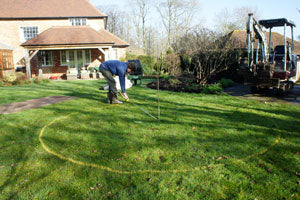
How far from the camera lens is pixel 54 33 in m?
20.6

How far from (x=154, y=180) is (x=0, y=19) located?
2543cm

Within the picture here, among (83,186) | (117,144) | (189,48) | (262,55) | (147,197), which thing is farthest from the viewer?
(189,48)

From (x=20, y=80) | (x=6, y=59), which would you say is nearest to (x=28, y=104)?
(x=20, y=80)

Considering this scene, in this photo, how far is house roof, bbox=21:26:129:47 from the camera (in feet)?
62.6

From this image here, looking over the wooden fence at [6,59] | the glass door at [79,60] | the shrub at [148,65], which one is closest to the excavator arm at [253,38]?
the shrub at [148,65]

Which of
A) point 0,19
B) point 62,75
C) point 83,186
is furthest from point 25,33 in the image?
point 83,186

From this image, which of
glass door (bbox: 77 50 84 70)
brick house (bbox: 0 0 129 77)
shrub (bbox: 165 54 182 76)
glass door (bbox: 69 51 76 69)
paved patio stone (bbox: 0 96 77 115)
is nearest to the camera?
paved patio stone (bbox: 0 96 77 115)

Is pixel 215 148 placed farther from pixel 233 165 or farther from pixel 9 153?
pixel 9 153

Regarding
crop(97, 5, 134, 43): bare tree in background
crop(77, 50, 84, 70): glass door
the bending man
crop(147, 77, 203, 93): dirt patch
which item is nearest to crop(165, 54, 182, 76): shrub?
crop(147, 77, 203, 93): dirt patch

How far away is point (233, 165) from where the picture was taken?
389 cm

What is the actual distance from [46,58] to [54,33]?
268cm

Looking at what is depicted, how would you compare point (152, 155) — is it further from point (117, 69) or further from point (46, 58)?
point (46, 58)

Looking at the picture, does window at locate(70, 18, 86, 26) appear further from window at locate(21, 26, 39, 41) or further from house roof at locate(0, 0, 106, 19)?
window at locate(21, 26, 39, 41)

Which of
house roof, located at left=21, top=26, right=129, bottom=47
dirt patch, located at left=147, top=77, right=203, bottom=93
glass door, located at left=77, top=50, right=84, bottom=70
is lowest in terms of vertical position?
dirt patch, located at left=147, top=77, right=203, bottom=93
